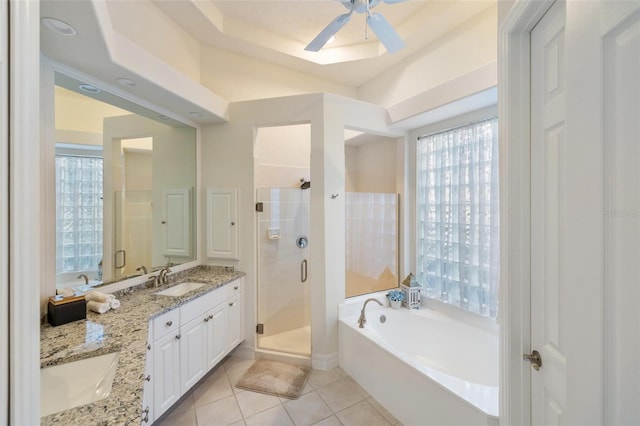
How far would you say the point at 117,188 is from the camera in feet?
7.07

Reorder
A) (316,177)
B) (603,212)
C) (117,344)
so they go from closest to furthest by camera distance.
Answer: (603,212) → (117,344) → (316,177)

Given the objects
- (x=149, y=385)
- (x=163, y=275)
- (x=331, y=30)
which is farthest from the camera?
(x=163, y=275)

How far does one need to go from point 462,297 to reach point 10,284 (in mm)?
2816

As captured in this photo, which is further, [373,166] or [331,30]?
[373,166]

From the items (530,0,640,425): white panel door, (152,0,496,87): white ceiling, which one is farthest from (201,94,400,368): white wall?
(530,0,640,425): white panel door

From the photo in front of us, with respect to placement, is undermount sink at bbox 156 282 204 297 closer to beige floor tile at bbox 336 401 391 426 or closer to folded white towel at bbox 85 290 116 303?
folded white towel at bbox 85 290 116 303

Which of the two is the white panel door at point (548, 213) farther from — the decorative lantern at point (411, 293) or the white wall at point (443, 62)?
the decorative lantern at point (411, 293)

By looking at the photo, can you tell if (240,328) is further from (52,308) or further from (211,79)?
(211,79)

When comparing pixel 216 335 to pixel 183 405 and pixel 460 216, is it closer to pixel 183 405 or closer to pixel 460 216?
pixel 183 405

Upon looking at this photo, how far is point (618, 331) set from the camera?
1.93 ft

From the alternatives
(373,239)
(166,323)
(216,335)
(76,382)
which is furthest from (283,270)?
(76,382)

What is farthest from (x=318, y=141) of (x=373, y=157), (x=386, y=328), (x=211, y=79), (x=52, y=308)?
(x=52, y=308)

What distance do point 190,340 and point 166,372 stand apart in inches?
10.3

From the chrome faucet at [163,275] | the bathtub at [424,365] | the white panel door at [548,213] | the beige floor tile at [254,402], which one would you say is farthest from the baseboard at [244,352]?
the white panel door at [548,213]
